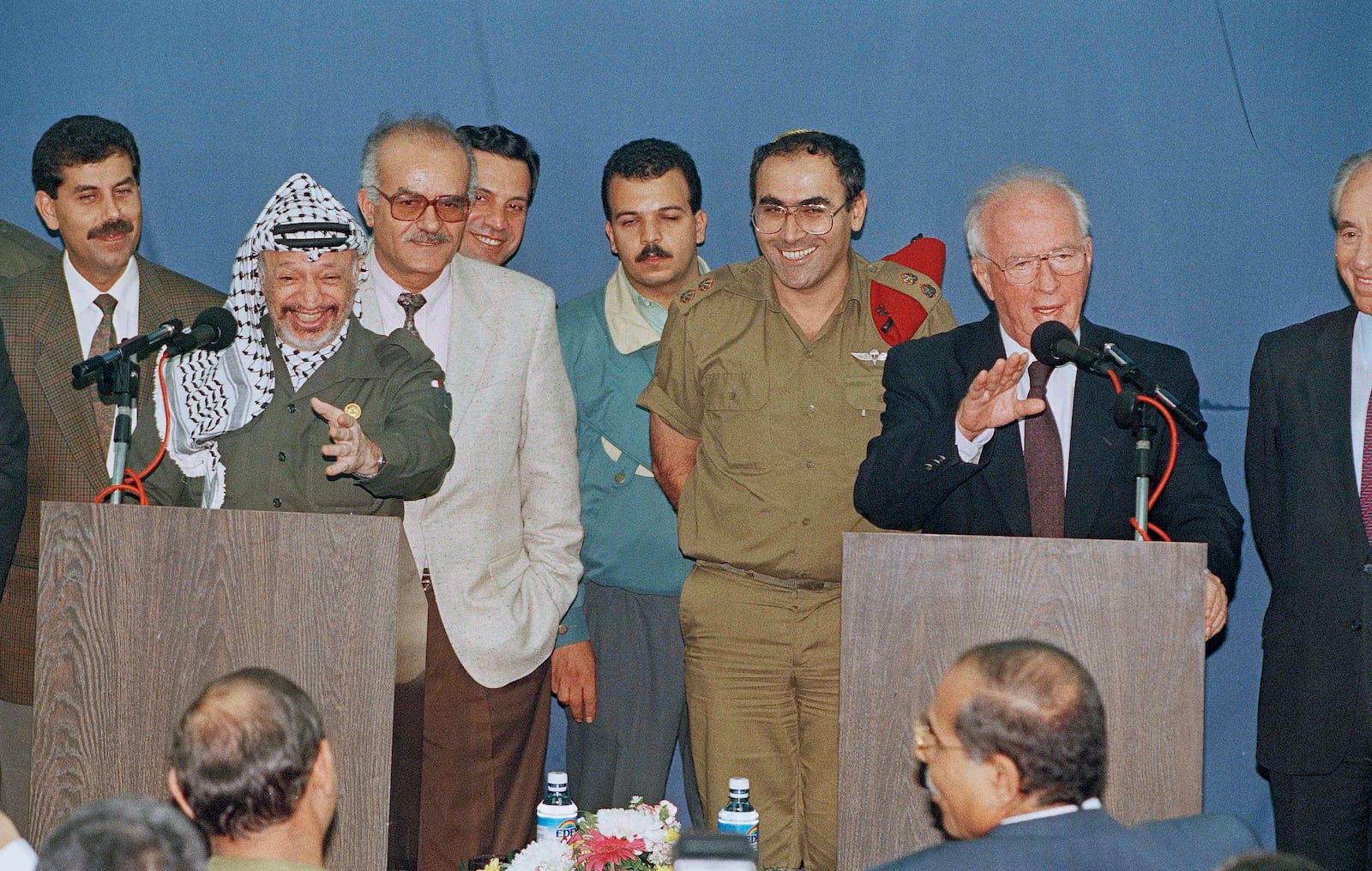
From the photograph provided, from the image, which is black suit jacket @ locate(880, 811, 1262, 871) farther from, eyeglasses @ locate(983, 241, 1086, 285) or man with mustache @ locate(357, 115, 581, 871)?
man with mustache @ locate(357, 115, 581, 871)

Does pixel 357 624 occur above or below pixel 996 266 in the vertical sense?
below

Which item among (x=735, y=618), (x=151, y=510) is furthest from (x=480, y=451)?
(x=151, y=510)

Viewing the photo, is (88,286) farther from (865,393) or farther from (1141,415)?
(1141,415)

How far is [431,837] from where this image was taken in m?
4.25

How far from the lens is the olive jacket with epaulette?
3.57 m

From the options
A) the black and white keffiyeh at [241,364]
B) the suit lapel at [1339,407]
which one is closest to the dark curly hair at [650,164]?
the black and white keffiyeh at [241,364]

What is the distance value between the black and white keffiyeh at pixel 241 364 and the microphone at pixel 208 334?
0.30ft

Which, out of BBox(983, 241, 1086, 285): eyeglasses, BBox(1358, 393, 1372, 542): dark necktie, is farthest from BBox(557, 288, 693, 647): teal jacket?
BBox(1358, 393, 1372, 542): dark necktie

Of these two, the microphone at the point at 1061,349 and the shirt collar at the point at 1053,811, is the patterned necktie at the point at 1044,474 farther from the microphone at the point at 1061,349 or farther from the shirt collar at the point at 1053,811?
the shirt collar at the point at 1053,811

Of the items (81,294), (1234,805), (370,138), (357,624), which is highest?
(370,138)

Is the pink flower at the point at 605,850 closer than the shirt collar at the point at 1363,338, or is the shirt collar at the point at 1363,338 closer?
the pink flower at the point at 605,850

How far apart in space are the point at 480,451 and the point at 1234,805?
3046 mm

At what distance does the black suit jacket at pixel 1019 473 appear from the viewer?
3.54 meters

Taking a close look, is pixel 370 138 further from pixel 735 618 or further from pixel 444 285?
pixel 735 618
